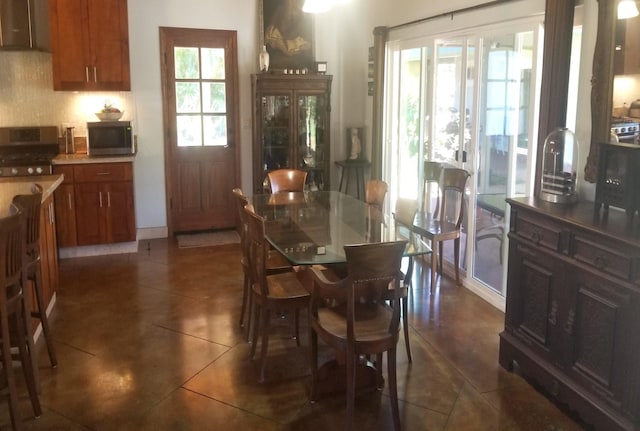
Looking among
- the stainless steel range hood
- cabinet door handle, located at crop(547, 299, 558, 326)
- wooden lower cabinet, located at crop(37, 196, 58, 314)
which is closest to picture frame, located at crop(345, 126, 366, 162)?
the stainless steel range hood

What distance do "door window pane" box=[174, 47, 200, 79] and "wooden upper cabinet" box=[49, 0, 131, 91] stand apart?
686 millimetres

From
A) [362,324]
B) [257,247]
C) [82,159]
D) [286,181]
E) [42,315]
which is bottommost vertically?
[42,315]

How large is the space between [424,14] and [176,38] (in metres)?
2.73

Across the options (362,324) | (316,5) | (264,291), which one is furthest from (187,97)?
(362,324)

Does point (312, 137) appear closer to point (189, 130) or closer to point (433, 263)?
point (189, 130)

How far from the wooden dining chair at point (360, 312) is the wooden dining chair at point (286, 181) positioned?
A: 215 cm

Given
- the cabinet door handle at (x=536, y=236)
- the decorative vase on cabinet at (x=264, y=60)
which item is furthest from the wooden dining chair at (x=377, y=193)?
the decorative vase on cabinet at (x=264, y=60)

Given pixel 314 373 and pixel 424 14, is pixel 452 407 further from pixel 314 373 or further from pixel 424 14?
pixel 424 14

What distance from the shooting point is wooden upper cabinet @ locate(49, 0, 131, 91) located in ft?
18.5

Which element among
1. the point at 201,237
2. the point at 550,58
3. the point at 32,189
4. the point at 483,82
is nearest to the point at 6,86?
the point at 201,237

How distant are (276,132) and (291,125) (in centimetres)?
19

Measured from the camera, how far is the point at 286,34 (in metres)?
6.68

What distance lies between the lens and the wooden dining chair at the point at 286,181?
204 inches

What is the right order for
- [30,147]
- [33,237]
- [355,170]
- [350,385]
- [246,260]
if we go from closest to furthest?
[350,385], [33,237], [246,260], [30,147], [355,170]
